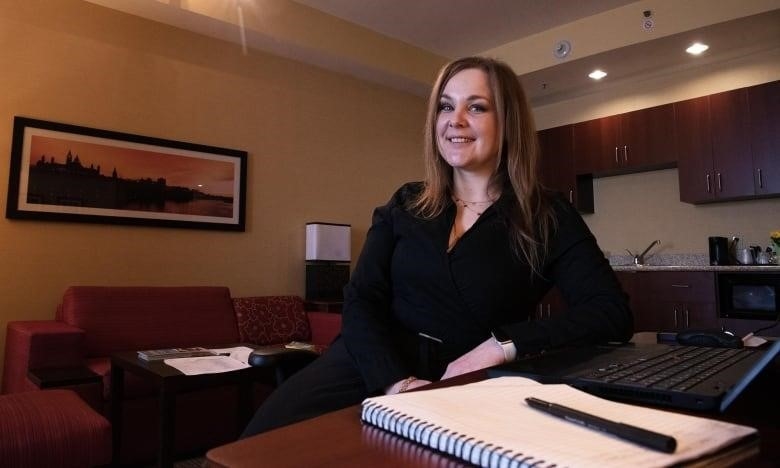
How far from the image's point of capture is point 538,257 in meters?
1.16

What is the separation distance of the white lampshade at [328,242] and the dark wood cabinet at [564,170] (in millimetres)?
2160

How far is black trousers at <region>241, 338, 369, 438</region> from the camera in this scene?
0.93 meters

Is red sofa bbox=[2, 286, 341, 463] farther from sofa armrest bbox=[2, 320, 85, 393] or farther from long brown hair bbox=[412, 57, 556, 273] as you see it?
long brown hair bbox=[412, 57, 556, 273]

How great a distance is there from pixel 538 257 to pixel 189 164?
3.27m

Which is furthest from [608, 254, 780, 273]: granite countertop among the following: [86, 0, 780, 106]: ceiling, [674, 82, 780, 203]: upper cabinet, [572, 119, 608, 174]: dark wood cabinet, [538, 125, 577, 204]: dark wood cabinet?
[86, 0, 780, 106]: ceiling

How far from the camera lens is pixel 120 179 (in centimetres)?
349

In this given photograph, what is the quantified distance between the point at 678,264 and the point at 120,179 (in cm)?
468

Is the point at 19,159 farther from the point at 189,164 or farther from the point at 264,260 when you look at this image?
the point at 264,260

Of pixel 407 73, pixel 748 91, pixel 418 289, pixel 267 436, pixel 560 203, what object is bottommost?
pixel 267 436

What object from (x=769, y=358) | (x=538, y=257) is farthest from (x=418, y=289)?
(x=769, y=358)

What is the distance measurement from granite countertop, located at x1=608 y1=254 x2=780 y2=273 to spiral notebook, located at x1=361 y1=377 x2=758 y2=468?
13.1 feet

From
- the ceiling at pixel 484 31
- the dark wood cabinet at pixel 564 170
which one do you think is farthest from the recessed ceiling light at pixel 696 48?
the dark wood cabinet at pixel 564 170

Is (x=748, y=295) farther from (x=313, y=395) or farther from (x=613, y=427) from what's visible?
(x=613, y=427)

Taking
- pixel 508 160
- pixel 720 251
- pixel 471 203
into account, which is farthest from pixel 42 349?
pixel 720 251
